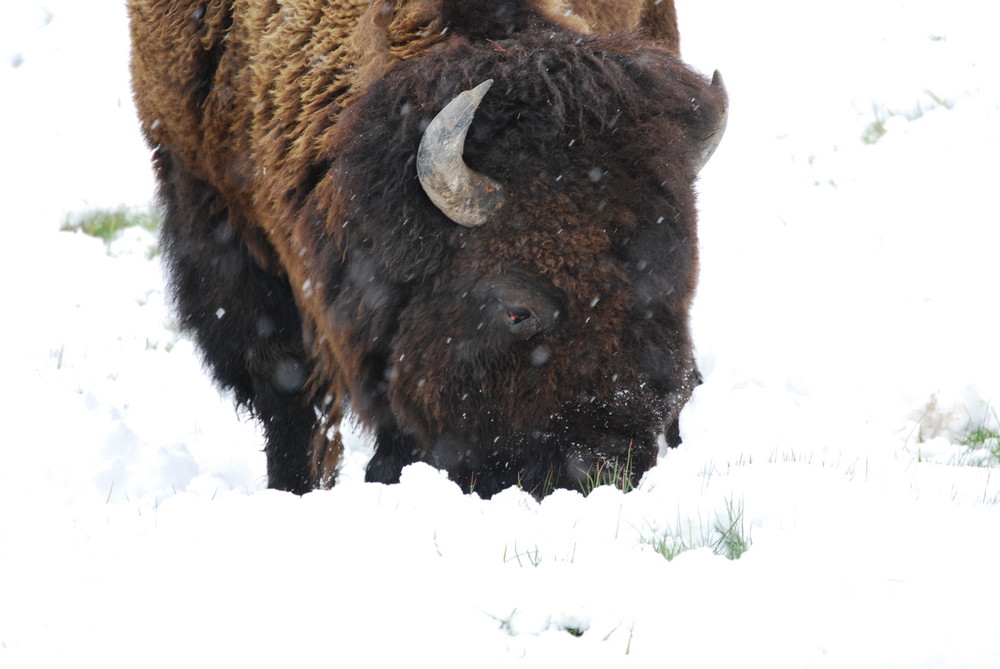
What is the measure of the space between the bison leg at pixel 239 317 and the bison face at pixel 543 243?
106 cm

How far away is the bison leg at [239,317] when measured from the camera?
154 inches

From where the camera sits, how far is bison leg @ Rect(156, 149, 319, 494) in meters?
3.92

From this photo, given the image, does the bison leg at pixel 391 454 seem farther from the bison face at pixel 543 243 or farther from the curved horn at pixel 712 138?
the curved horn at pixel 712 138

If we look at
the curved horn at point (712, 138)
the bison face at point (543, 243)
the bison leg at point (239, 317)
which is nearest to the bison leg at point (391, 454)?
the bison face at point (543, 243)

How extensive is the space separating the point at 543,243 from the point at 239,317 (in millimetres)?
1738

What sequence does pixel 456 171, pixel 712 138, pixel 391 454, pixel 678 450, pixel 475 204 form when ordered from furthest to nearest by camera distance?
1. pixel 678 450
2. pixel 391 454
3. pixel 712 138
4. pixel 475 204
5. pixel 456 171

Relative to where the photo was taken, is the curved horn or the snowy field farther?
the curved horn

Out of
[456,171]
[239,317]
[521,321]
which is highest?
[456,171]

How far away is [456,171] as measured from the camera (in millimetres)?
2758

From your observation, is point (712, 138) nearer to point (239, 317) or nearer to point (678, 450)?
point (678, 450)

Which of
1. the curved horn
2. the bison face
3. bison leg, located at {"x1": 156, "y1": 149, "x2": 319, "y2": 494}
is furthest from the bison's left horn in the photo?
bison leg, located at {"x1": 156, "y1": 149, "x2": 319, "y2": 494}

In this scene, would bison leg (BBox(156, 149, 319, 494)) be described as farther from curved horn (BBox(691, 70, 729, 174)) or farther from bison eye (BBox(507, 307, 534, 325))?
curved horn (BBox(691, 70, 729, 174))

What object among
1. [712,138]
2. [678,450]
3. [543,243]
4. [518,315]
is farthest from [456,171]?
[678,450]

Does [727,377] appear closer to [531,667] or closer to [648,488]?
[648,488]
